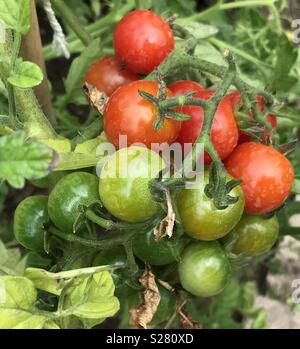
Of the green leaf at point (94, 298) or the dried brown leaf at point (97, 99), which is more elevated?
the dried brown leaf at point (97, 99)

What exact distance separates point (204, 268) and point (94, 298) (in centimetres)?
13

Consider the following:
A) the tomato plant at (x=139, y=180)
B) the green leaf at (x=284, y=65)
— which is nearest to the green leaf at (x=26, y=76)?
the tomato plant at (x=139, y=180)

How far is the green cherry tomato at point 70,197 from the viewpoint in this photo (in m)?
0.69

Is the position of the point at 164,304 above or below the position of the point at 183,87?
below

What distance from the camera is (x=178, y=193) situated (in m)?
0.65

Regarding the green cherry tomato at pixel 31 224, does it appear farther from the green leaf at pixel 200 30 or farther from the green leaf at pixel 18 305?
the green leaf at pixel 200 30

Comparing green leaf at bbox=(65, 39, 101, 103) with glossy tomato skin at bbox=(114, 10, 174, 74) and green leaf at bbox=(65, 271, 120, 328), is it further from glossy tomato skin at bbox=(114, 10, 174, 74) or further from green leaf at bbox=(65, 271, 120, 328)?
green leaf at bbox=(65, 271, 120, 328)

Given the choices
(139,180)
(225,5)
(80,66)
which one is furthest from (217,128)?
(225,5)

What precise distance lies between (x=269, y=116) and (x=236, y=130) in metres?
0.09

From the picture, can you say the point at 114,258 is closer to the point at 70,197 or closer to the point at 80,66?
the point at 70,197

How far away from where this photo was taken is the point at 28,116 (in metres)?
0.74

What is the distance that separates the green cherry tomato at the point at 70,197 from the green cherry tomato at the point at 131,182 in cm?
4

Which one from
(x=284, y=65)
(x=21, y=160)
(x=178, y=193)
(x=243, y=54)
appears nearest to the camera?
(x=21, y=160)
